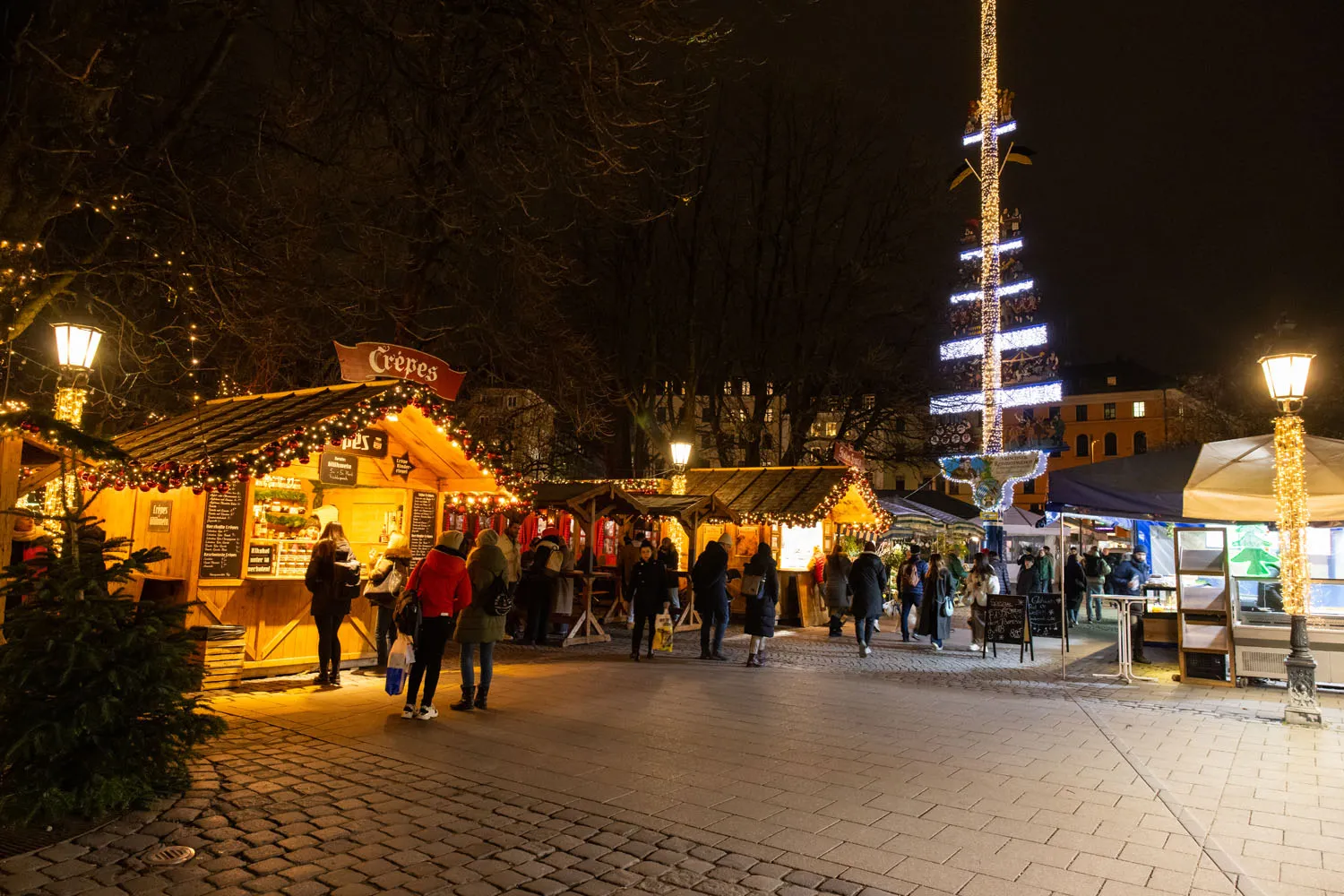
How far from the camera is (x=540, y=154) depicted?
12438 millimetres

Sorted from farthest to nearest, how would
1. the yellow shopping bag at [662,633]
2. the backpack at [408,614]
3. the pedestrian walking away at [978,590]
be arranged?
the pedestrian walking away at [978,590] → the yellow shopping bag at [662,633] → the backpack at [408,614]

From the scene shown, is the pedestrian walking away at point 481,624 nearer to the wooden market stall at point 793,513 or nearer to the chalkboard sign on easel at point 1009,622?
the chalkboard sign on easel at point 1009,622

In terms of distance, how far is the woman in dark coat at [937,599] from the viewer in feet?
48.6

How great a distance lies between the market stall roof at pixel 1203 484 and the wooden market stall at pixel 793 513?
264 inches

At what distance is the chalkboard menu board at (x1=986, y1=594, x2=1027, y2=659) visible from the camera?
535 inches

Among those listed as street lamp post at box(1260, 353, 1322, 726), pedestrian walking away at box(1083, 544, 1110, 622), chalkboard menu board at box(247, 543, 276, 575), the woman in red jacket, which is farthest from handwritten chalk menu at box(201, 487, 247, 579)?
pedestrian walking away at box(1083, 544, 1110, 622)

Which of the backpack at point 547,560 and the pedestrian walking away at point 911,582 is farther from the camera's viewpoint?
the pedestrian walking away at point 911,582

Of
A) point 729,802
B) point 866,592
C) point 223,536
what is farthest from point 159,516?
point 866,592

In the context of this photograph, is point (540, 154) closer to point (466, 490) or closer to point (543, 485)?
point (466, 490)

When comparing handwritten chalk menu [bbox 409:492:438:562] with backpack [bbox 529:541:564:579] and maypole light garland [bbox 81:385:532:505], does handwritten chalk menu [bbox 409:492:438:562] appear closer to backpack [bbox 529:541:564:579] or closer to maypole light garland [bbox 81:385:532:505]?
maypole light garland [bbox 81:385:532:505]

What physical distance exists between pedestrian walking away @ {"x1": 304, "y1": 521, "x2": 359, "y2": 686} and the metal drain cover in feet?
16.8

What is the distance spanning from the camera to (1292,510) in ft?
32.0

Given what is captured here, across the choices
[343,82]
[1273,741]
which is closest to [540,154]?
[343,82]

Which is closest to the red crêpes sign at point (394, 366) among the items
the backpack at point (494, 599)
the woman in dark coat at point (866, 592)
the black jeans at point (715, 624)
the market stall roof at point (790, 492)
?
the backpack at point (494, 599)
